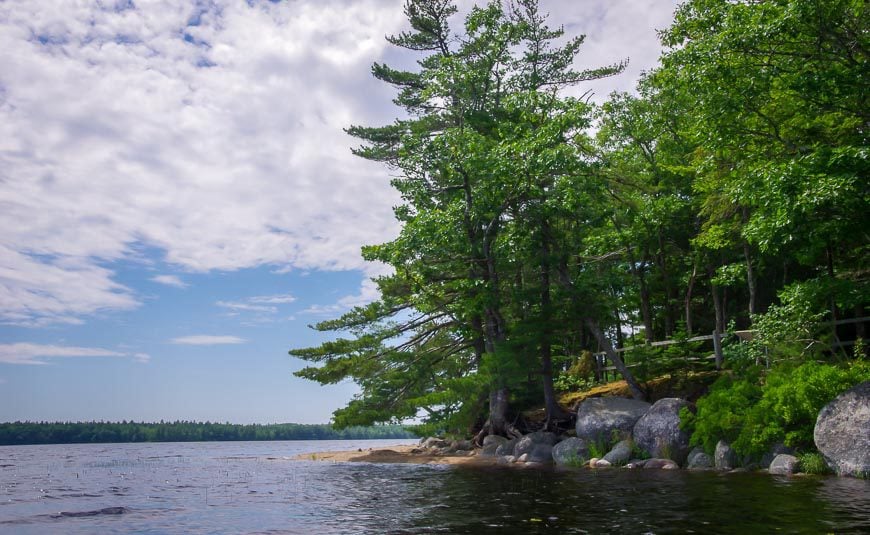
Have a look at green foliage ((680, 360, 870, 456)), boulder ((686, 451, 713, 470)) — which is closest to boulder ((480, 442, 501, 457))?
boulder ((686, 451, 713, 470))

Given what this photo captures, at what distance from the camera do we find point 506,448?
26531 millimetres

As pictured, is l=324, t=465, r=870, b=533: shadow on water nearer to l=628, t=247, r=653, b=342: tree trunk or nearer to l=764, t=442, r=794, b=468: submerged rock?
l=764, t=442, r=794, b=468: submerged rock

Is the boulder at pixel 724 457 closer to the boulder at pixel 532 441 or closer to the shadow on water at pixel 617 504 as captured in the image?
the shadow on water at pixel 617 504

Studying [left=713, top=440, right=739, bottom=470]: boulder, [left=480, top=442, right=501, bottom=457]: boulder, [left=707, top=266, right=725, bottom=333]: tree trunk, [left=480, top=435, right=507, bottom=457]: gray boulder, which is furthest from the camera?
[left=707, top=266, right=725, bottom=333]: tree trunk

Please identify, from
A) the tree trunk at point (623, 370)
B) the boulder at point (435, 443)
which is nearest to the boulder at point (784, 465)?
the tree trunk at point (623, 370)

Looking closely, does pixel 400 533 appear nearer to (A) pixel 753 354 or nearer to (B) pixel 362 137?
(A) pixel 753 354

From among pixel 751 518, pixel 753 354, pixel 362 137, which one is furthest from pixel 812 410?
pixel 362 137

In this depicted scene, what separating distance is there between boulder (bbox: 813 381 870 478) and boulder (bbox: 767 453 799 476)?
1045 millimetres

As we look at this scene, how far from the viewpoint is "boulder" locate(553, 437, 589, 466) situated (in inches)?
878

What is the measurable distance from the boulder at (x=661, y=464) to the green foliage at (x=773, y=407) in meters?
0.97

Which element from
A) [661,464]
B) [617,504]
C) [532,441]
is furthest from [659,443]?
[617,504]

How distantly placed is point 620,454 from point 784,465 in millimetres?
5433

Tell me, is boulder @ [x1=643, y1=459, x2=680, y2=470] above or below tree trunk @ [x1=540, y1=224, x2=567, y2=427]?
below

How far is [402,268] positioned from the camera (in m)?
26.9
